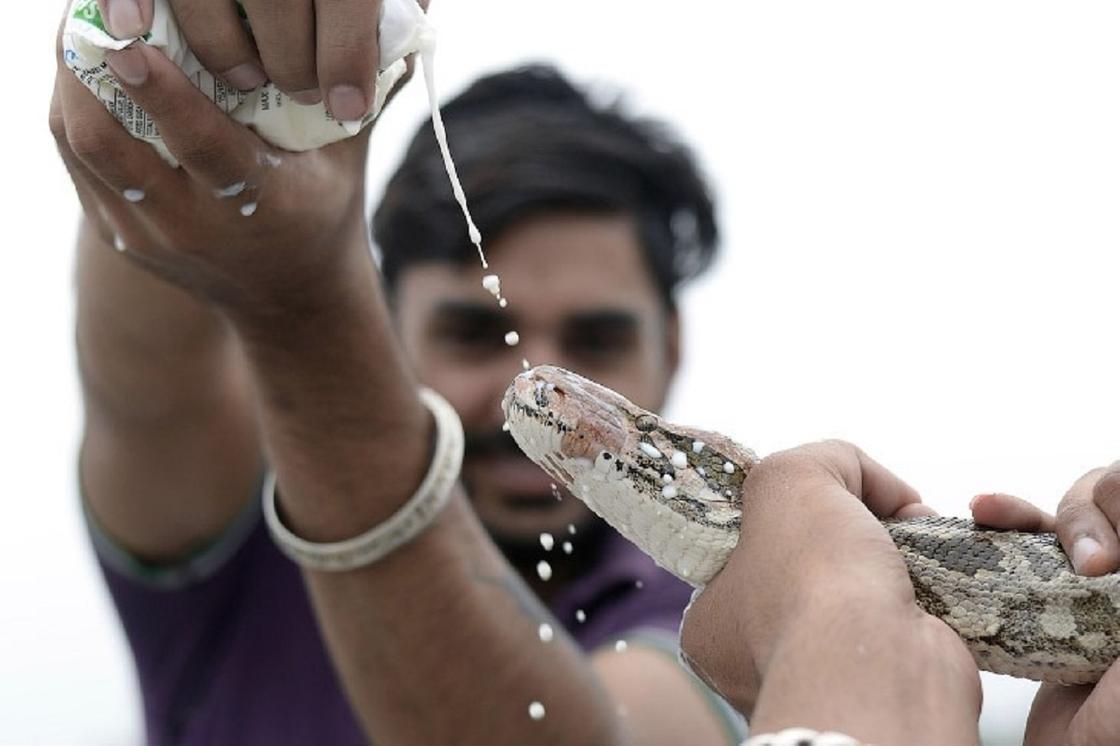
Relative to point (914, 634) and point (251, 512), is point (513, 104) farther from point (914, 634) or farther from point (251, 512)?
point (914, 634)

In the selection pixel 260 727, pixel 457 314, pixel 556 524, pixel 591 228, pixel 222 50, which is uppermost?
pixel 222 50

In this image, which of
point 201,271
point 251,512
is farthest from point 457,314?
point 201,271

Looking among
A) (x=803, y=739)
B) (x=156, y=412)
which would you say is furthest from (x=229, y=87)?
(x=156, y=412)

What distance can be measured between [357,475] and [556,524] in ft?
4.67

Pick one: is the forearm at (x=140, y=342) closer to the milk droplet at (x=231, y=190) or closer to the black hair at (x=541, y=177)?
the black hair at (x=541, y=177)

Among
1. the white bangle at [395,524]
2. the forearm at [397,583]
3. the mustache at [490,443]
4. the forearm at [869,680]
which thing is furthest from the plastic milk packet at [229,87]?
the mustache at [490,443]

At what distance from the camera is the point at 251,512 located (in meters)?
4.32

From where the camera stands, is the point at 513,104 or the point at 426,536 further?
the point at 513,104

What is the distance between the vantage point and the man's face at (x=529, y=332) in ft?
13.6

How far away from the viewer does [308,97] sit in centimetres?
194

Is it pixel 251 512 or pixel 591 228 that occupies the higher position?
pixel 591 228

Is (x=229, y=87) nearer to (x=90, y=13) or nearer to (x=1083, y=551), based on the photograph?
(x=90, y=13)

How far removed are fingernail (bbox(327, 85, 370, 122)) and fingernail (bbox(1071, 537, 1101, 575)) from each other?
1.36 m

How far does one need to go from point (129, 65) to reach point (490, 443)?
104 inches
